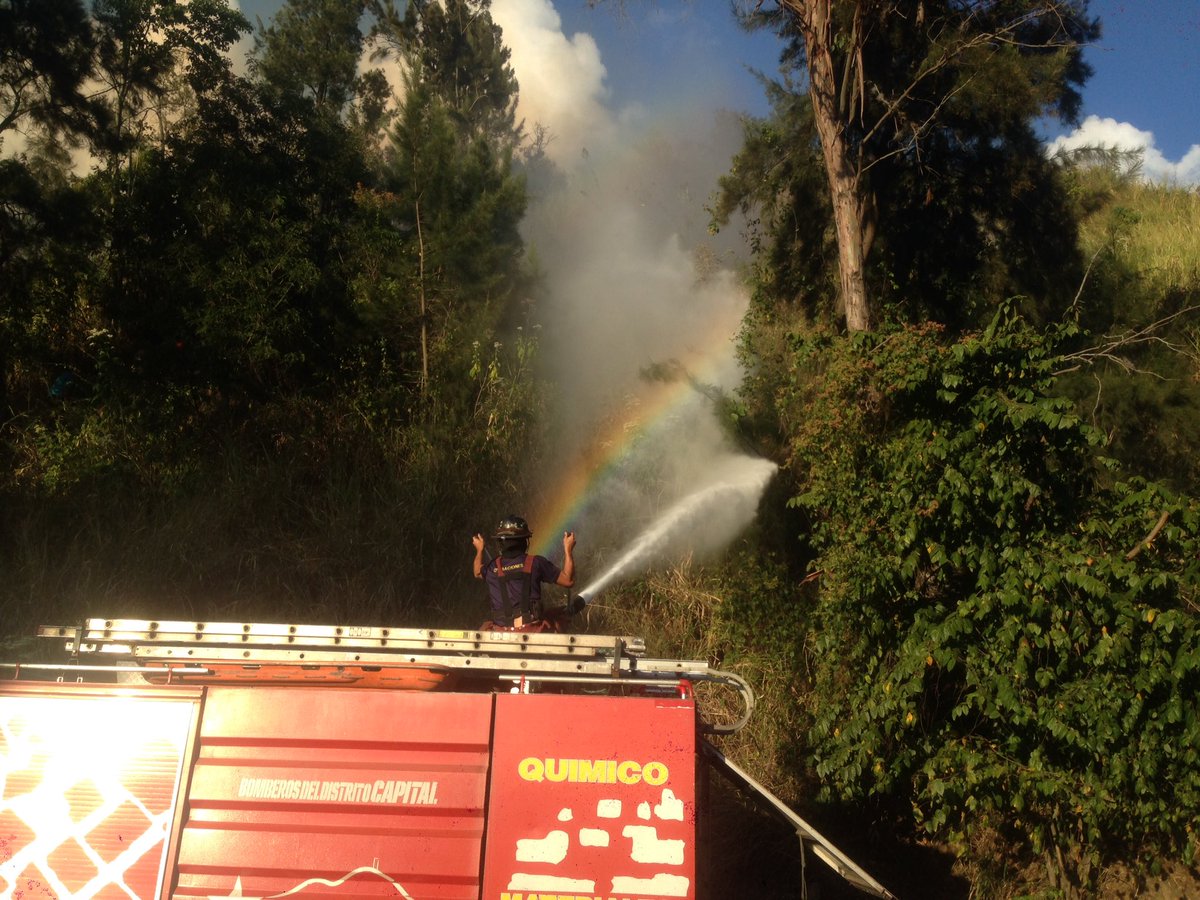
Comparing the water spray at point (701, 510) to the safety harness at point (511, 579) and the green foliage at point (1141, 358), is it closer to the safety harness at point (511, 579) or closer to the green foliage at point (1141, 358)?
the green foliage at point (1141, 358)

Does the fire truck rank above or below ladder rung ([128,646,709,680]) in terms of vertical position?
below

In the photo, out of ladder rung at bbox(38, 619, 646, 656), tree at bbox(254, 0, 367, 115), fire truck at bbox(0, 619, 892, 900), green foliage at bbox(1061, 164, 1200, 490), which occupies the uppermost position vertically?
tree at bbox(254, 0, 367, 115)

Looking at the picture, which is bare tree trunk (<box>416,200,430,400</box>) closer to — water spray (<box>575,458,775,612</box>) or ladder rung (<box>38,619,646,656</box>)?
water spray (<box>575,458,775,612</box>)

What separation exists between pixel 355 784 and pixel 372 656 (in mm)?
655

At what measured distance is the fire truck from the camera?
4949 millimetres

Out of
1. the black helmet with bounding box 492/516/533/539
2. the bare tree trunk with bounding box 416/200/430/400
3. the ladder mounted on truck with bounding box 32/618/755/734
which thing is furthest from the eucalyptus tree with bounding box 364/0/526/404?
the ladder mounted on truck with bounding box 32/618/755/734

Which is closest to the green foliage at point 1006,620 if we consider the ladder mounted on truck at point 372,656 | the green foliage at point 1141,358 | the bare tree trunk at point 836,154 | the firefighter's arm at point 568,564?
the firefighter's arm at point 568,564

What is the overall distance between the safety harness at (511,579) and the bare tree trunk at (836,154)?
6292mm

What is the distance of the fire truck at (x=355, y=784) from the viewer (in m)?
4.95

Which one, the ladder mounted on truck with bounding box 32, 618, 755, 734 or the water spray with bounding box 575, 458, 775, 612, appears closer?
the ladder mounted on truck with bounding box 32, 618, 755, 734

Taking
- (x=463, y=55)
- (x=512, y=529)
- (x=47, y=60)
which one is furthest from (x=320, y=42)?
(x=512, y=529)

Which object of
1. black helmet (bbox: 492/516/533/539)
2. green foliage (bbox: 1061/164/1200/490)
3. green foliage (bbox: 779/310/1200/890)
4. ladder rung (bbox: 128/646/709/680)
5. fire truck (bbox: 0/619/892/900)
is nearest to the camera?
fire truck (bbox: 0/619/892/900)

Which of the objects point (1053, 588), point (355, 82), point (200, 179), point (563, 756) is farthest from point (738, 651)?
point (355, 82)

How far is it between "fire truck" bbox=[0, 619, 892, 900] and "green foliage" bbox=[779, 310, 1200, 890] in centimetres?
285
